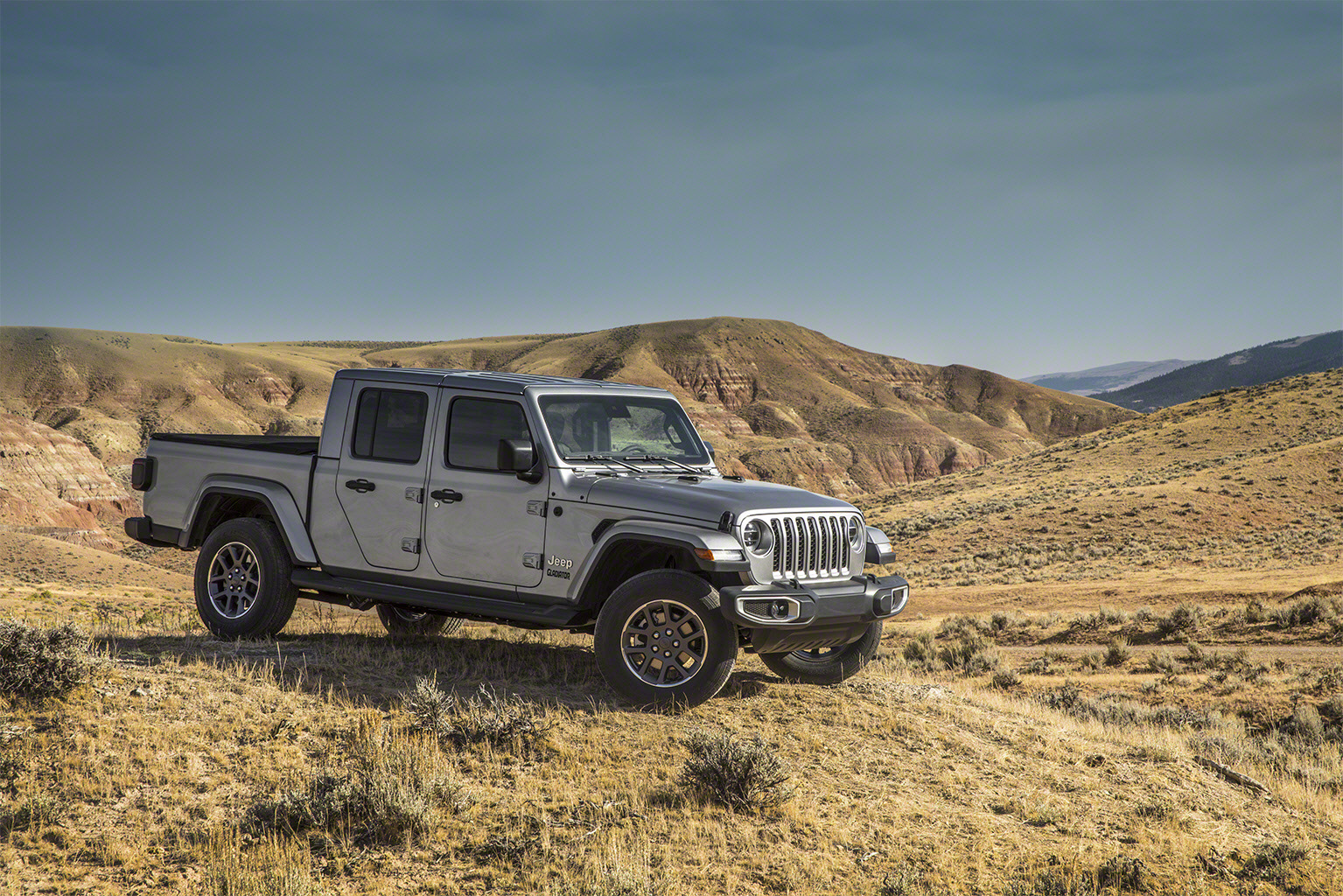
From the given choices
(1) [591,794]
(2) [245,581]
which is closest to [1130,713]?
(1) [591,794]

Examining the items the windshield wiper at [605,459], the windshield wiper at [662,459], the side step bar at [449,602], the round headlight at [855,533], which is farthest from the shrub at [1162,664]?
the side step bar at [449,602]

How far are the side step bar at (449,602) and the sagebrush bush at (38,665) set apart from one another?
1.76 meters

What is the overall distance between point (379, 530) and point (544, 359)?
148038 millimetres

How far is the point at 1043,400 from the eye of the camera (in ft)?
559

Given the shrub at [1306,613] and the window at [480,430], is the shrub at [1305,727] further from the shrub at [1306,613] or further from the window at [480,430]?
the window at [480,430]

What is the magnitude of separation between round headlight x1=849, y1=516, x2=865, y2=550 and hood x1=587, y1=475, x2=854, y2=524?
11 centimetres

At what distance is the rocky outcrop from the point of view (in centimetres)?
7344

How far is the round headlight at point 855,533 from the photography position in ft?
24.9

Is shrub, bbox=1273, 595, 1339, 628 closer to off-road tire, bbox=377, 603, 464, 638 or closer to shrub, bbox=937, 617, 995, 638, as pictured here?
shrub, bbox=937, 617, 995, 638

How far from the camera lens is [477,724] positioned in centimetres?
660

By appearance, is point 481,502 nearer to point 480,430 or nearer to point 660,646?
point 480,430

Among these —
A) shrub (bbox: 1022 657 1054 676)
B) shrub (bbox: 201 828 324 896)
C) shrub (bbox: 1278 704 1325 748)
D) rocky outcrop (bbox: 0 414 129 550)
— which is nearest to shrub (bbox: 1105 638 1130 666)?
shrub (bbox: 1022 657 1054 676)

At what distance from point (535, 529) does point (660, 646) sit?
1.27 metres

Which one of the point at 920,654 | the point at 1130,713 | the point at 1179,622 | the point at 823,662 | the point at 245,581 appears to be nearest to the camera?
the point at 823,662
